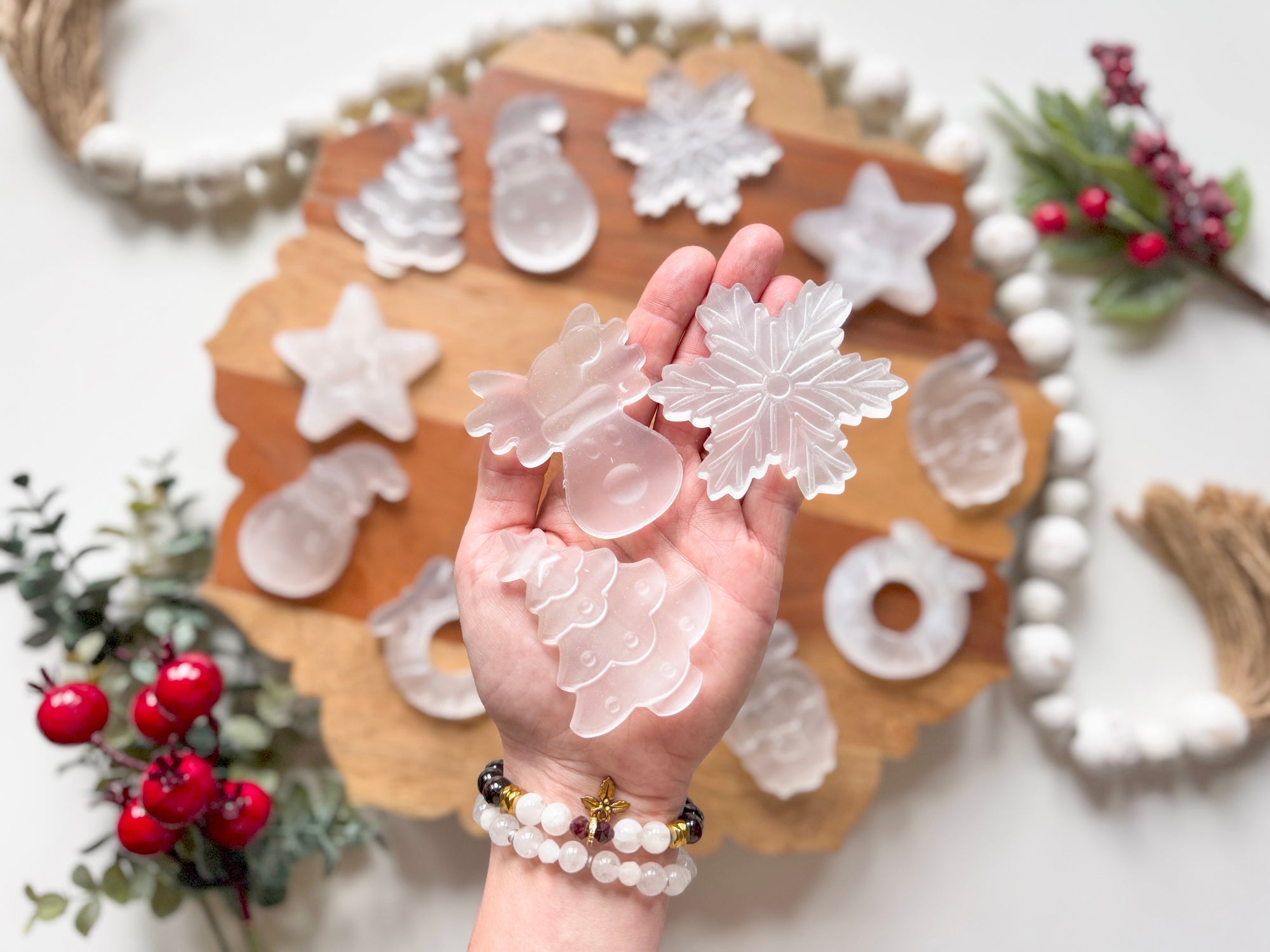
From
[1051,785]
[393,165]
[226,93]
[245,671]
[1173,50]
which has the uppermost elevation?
[1173,50]

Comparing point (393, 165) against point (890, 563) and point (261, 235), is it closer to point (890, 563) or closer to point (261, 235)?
point (261, 235)

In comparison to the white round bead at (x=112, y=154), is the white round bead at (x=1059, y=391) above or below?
above

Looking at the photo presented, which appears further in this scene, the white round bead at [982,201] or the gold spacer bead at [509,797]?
the white round bead at [982,201]

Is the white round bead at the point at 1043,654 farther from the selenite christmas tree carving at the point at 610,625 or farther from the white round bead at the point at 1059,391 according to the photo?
the selenite christmas tree carving at the point at 610,625

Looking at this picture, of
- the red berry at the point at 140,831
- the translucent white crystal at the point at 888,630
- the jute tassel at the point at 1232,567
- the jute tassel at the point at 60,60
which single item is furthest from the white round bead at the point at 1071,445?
the jute tassel at the point at 60,60

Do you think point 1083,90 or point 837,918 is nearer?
point 837,918

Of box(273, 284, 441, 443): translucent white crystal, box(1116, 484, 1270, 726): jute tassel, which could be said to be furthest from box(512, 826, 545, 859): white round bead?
box(1116, 484, 1270, 726): jute tassel

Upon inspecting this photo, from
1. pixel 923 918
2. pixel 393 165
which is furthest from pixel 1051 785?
pixel 393 165
